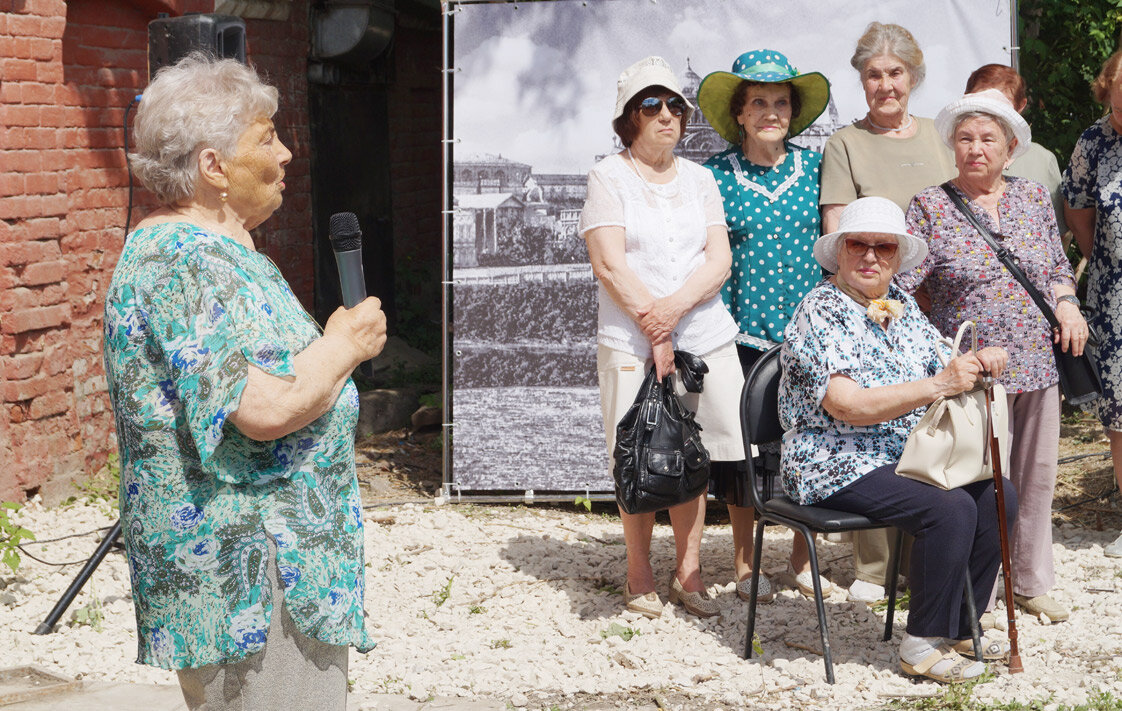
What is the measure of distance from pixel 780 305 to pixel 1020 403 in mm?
939

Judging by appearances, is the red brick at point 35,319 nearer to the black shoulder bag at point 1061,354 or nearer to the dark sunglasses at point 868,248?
the dark sunglasses at point 868,248

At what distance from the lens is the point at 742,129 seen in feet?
16.4

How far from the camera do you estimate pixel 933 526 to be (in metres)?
3.97

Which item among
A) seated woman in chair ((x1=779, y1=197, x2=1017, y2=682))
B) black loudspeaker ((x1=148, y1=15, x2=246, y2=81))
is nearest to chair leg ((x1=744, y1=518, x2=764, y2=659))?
seated woman in chair ((x1=779, y1=197, x2=1017, y2=682))

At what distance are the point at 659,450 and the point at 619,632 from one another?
28.1 inches

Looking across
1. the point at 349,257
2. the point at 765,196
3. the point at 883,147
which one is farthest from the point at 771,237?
the point at 349,257

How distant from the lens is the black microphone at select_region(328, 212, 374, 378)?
269 cm

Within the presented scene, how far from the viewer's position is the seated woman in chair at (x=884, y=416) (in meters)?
3.96

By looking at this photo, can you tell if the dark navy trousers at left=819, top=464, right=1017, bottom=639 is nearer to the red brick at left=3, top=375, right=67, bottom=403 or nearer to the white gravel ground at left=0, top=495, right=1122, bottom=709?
the white gravel ground at left=0, top=495, right=1122, bottom=709

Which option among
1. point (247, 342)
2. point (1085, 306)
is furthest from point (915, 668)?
point (247, 342)

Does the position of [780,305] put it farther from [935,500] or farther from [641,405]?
[935,500]

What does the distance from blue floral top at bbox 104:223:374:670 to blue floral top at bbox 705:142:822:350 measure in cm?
257

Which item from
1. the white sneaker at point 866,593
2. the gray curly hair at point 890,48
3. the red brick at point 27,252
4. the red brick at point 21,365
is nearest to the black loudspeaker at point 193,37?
the red brick at point 27,252

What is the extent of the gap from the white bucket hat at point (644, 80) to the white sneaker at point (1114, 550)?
2.63 meters
